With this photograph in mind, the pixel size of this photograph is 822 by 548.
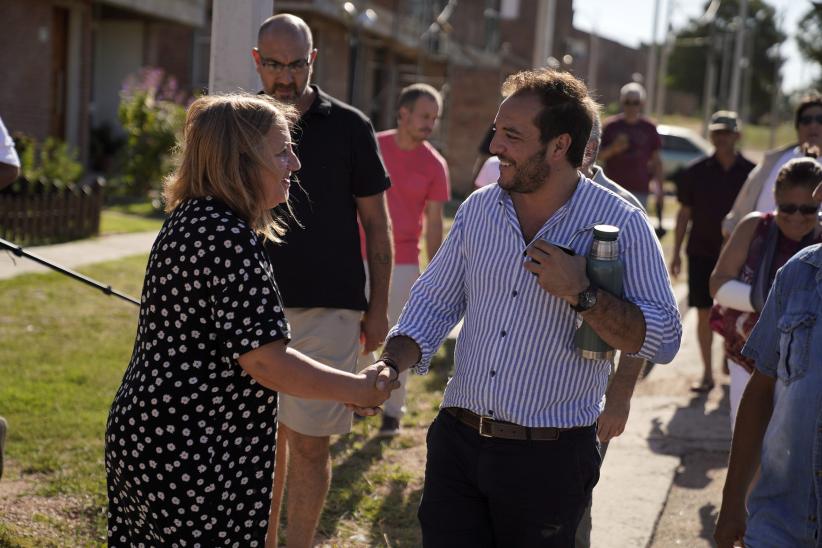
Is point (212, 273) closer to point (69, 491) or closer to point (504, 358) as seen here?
point (504, 358)

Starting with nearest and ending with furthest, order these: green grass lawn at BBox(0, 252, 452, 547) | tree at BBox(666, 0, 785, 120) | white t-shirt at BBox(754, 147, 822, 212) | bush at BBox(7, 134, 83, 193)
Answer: green grass lawn at BBox(0, 252, 452, 547)
white t-shirt at BBox(754, 147, 822, 212)
bush at BBox(7, 134, 83, 193)
tree at BBox(666, 0, 785, 120)

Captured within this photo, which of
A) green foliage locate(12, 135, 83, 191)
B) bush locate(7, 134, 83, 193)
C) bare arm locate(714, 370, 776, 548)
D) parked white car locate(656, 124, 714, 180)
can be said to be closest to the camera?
bare arm locate(714, 370, 776, 548)

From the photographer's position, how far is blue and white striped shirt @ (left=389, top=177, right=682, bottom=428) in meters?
3.25

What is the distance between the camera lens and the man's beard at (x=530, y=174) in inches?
129

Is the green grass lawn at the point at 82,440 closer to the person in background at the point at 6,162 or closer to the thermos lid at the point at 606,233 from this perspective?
the person in background at the point at 6,162

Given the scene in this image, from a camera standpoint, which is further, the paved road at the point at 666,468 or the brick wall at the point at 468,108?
the brick wall at the point at 468,108

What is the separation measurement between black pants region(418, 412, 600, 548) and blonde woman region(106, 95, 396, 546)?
1.58 feet

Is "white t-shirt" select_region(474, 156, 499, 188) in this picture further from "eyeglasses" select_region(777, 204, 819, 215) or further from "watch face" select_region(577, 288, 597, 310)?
"watch face" select_region(577, 288, 597, 310)

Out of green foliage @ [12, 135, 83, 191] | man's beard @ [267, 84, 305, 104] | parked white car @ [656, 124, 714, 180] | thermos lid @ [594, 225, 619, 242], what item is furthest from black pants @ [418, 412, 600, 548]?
parked white car @ [656, 124, 714, 180]

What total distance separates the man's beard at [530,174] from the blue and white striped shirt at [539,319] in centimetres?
12

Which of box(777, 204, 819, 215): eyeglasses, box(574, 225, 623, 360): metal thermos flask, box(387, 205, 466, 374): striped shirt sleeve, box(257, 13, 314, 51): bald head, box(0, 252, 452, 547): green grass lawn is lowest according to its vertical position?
box(0, 252, 452, 547): green grass lawn

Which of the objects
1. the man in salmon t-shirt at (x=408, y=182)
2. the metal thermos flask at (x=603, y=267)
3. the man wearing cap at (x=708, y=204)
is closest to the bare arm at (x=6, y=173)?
the man in salmon t-shirt at (x=408, y=182)

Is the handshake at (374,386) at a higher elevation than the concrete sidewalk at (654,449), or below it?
higher

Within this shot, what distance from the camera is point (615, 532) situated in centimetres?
562
